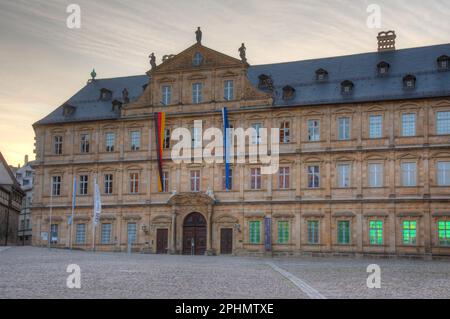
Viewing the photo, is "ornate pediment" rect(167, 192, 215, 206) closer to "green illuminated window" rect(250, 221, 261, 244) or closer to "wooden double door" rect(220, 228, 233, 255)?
"wooden double door" rect(220, 228, 233, 255)

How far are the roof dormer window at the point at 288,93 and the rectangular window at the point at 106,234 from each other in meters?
17.9

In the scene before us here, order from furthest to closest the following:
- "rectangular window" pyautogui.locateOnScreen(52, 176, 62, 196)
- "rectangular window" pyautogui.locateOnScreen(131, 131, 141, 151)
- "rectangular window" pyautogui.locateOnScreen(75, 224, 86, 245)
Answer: "rectangular window" pyautogui.locateOnScreen(52, 176, 62, 196) → "rectangular window" pyautogui.locateOnScreen(75, 224, 86, 245) → "rectangular window" pyautogui.locateOnScreen(131, 131, 141, 151)

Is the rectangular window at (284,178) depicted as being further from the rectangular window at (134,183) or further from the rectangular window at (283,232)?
the rectangular window at (134,183)

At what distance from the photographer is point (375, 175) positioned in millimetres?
50312

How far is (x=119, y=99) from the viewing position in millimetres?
60406

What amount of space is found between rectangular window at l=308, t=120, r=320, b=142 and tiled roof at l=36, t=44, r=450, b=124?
59.7 inches

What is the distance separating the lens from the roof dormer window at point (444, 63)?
167ft

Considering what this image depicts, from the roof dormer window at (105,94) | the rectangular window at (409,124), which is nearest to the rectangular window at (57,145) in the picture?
the roof dormer window at (105,94)

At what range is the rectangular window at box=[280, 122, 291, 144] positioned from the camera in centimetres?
5278

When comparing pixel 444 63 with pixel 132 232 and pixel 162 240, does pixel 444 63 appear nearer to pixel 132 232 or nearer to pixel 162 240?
pixel 162 240

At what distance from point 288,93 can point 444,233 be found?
51.2 feet

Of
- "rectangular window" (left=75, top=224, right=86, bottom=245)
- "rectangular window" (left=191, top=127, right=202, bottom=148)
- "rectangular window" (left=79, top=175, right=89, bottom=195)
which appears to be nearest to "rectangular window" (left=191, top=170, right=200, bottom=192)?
"rectangular window" (left=191, top=127, right=202, bottom=148)
